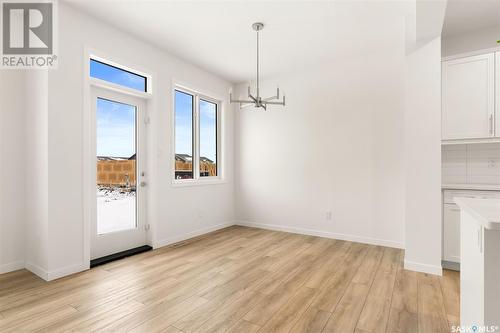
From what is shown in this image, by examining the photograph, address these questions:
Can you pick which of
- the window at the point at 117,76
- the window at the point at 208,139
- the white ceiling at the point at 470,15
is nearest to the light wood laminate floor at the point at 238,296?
the window at the point at 208,139

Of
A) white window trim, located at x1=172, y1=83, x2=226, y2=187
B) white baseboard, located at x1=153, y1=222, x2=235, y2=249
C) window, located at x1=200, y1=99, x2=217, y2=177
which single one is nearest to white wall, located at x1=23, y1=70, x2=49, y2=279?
white baseboard, located at x1=153, y1=222, x2=235, y2=249

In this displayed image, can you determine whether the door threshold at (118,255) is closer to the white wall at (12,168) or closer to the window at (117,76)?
the white wall at (12,168)

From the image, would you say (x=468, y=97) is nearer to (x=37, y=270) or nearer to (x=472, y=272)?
(x=472, y=272)

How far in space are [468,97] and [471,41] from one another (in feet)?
3.13

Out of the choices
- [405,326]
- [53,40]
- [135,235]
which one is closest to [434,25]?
[405,326]

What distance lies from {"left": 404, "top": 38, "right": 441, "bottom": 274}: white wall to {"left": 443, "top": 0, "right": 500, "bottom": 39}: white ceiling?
18.1 inches

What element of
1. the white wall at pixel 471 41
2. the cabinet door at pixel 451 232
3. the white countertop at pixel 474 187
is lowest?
the cabinet door at pixel 451 232

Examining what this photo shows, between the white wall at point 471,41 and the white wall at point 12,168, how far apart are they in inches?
220

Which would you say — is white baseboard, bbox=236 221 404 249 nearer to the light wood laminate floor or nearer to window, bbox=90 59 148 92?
the light wood laminate floor

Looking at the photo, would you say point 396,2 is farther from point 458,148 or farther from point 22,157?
point 22,157

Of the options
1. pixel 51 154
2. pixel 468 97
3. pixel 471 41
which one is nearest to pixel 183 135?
pixel 51 154

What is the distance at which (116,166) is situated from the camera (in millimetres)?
3604

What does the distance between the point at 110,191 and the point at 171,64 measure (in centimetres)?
219

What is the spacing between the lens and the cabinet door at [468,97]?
10.1 ft
